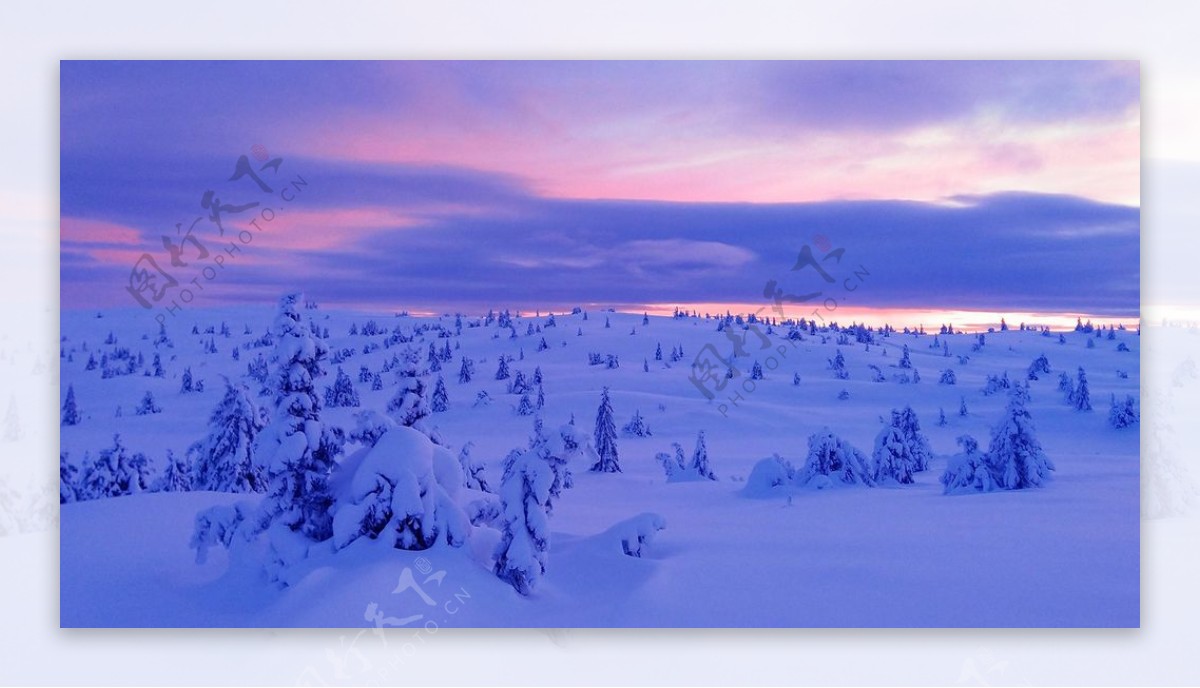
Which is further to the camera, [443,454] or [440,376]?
[440,376]

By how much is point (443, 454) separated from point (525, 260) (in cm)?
164

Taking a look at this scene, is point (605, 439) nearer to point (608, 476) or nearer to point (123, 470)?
point (608, 476)

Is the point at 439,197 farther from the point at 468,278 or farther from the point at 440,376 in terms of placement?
the point at 440,376

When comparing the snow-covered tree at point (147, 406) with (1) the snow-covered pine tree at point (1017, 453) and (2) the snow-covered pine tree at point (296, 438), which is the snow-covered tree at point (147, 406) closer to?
(2) the snow-covered pine tree at point (296, 438)

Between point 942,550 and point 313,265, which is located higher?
point 313,265

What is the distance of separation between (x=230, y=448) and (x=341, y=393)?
91cm

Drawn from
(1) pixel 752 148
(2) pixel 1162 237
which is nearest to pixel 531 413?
(1) pixel 752 148

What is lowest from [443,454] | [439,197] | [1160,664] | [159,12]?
[1160,664]

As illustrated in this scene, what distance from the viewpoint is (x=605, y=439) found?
25.9 ft

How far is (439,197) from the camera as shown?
7977mm

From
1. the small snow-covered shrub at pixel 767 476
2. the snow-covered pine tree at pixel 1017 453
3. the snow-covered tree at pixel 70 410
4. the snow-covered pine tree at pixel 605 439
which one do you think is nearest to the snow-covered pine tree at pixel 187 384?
the snow-covered tree at pixel 70 410

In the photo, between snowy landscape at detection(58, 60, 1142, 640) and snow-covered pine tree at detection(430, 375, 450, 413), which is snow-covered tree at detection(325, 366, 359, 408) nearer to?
snowy landscape at detection(58, 60, 1142, 640)

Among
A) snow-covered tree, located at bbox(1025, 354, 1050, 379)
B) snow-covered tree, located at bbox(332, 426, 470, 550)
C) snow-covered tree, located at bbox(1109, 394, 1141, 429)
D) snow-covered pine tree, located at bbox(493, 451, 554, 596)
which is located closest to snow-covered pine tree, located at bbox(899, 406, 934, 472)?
snow-covered tree, located at bbox(1025, 354, 1050, 379)

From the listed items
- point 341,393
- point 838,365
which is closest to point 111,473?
point 341,393
